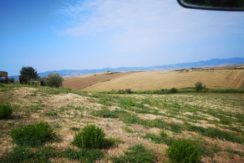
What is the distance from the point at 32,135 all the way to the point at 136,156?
4.05 meters

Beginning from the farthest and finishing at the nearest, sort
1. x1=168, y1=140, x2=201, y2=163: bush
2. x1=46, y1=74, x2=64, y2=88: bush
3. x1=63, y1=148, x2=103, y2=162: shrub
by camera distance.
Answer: x1=46, y1=74, x2=64, y2=88: bush → x1=168, y1=140, x2=201, y2=163: bush → x1=63, y1=148, x2=103, y2=162: shrub

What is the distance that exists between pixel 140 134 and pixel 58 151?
4676 millimetres

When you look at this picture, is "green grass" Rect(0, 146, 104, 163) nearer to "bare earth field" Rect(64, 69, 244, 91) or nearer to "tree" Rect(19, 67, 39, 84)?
"tree" Rect(19, 67, 39, 84)

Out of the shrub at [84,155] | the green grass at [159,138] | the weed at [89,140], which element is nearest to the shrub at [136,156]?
the shrub at [84,155]

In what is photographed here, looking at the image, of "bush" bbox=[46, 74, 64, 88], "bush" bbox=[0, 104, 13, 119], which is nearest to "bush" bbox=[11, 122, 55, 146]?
"bush" bbox=[0, 104, 13, 119]

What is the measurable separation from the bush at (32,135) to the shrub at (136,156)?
9.86 ft

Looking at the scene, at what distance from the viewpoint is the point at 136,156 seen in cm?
845

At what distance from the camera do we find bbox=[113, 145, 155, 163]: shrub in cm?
807

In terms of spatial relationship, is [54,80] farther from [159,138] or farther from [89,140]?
[89,140]

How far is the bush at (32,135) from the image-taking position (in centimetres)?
880

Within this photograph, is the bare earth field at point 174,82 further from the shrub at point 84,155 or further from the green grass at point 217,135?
the shrub at point 84,155

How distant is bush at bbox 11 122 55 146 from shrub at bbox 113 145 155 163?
3.01 metres

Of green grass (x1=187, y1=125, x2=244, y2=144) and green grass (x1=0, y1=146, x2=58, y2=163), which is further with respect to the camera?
green grass (x1=187, y1=125, x2=244, y2=144)

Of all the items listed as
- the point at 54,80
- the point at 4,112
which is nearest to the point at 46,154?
the point at 4,112
